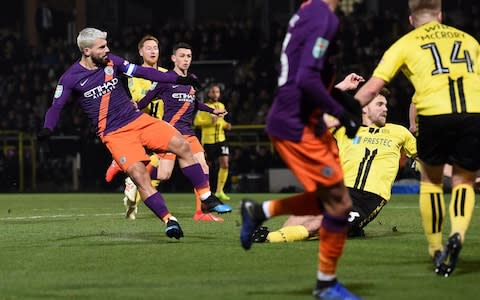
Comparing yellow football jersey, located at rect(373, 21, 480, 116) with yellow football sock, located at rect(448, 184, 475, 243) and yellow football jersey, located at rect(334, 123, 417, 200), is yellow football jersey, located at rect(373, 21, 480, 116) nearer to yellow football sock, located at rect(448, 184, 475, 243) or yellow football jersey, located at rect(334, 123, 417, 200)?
yellow football sock, located at rect(448, 184, 475, 243)

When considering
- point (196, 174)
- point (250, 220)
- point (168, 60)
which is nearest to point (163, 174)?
point (196, 174)

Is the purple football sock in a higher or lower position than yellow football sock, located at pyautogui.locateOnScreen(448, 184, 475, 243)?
lower

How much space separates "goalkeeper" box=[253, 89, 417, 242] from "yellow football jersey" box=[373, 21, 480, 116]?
8.79 feet

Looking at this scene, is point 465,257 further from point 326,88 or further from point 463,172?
point 326,88

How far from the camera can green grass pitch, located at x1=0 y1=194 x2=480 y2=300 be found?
6672 millimetres

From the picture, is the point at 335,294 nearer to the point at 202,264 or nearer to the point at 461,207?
the point at 461,207

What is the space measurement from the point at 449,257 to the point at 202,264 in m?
2.01

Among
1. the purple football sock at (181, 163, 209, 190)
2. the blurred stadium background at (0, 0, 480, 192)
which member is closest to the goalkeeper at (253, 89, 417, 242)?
the purple football sock at (181, 163, 209, 190)

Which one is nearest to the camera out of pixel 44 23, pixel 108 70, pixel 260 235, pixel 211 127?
pixel 260 235

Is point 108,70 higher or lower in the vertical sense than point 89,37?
lower

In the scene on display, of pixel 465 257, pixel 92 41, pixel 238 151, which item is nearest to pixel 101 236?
pixel 92 41

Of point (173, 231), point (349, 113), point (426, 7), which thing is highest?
point (426, 7)

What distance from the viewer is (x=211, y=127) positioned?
2077 cm

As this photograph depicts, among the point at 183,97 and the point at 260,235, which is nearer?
the point at 260,235
